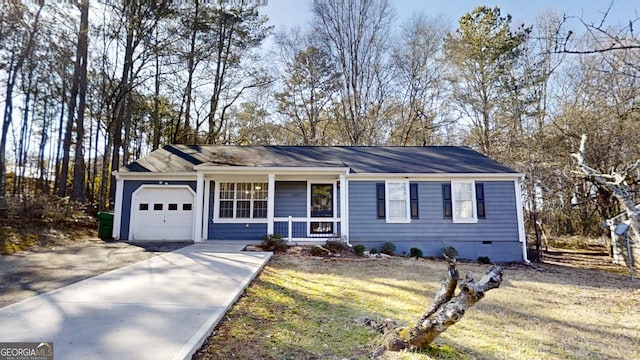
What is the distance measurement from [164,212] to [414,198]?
353 inches

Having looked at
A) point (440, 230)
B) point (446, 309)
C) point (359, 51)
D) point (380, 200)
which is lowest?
point (446, 309)

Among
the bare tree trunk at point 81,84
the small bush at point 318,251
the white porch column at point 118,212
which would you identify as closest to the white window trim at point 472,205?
the small bush at point 318,251

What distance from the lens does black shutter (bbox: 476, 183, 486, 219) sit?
11358 millimetres

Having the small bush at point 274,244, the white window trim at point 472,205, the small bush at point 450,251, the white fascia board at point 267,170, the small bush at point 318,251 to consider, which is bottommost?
the small bush at point 450,251

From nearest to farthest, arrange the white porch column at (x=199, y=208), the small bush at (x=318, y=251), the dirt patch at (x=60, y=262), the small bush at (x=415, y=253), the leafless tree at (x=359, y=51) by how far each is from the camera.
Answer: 1. the dirt patch at (x=60, y=262)
2. the small bush at (x=318, y=251)
3. the white porch column at (x=199, y=208)
4. the small bush at (x=415, y=253)
5. the leafless tree at (x=359, y=51)

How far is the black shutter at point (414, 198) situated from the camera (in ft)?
37.2

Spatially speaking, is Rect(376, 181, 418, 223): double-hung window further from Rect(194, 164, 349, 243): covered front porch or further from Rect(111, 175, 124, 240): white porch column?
Rect(111, 175, 124, 240): white porch column

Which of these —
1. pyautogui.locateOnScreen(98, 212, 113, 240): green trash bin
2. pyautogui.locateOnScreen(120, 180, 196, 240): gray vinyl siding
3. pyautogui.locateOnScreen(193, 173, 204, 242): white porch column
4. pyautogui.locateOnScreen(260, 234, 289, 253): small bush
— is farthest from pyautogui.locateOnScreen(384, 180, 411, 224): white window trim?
pyautogui.locateOnScreen(98, 212, 113, 240): green trash bin

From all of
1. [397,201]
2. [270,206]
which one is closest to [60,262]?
[270,206]

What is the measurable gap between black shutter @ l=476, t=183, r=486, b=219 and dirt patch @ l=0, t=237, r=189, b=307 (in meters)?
10.2

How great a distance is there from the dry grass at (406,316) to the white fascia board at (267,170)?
3.52m

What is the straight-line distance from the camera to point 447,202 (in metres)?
11.4

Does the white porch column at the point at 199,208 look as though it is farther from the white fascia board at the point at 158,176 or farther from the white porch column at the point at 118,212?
the white porch column at the point at 118,212

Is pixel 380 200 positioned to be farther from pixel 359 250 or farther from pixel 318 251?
pixel 318 251
